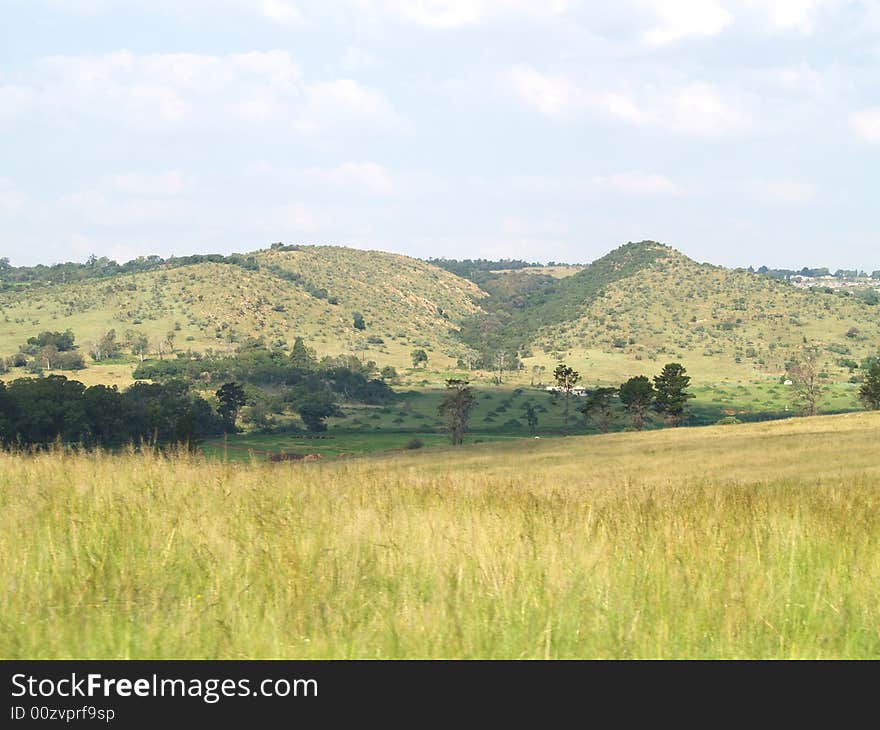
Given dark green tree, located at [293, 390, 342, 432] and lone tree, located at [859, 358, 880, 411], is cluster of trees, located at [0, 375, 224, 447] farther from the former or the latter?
lone tree, located at [859, 358, 880, 411]

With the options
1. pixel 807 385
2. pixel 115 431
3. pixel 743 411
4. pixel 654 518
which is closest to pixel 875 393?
pixel 807 385

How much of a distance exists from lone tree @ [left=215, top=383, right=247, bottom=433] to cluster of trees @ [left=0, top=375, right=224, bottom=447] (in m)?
20.0

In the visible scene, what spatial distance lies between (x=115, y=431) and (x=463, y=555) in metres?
90.3

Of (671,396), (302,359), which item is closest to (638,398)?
(671,396)

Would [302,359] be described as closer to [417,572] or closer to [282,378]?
[282,378]

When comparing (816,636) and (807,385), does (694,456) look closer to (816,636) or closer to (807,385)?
(816,636)

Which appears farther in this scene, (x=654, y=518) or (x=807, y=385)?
(x=807, y=385)

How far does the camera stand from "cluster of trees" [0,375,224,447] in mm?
83375

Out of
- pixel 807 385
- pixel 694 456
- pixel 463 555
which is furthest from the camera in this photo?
pixel 807 385

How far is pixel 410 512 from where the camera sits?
8.05 m

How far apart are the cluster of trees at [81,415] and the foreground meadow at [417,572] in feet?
234

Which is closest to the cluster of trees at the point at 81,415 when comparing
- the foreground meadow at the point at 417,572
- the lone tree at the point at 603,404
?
the lone tree at the point at 603,404

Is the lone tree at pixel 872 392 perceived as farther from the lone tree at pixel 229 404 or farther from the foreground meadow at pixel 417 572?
the foreground meadow at pixel 417 572

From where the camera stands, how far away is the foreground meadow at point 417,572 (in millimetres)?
5047
